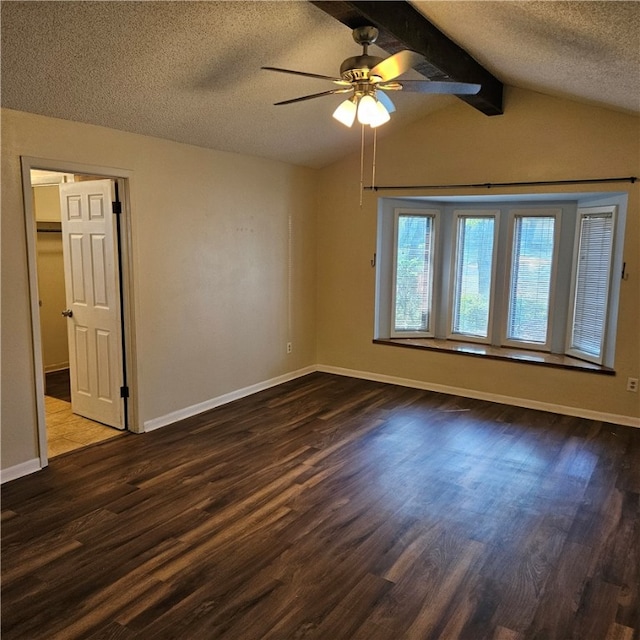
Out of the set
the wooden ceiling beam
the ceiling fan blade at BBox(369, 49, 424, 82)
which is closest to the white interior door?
the wooden ceiling beam

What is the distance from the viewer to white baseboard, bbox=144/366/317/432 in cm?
425

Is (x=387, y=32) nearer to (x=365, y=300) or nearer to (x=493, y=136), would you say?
(x=493, y=136)

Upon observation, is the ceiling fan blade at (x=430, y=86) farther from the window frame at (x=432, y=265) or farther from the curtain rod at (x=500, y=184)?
the window frame at (x=432, y=265)

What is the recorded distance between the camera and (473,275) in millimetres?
5711

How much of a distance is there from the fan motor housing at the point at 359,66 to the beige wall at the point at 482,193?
265cm

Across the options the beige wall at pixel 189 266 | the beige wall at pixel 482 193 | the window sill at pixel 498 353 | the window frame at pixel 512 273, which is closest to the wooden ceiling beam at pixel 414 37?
the beige wall at pixel 482 193

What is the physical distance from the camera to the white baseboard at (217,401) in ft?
13.9

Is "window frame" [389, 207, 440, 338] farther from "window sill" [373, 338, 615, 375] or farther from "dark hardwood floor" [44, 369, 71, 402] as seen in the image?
"dark hardwood floor" [44, 369, 71, 402]

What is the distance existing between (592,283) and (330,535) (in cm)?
357

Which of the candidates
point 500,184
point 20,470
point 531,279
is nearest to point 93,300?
point 20,470

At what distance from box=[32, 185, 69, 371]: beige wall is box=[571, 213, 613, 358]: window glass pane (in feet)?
18.6

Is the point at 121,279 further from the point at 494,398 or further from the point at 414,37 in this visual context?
the point at 494,398

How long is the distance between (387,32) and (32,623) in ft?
10.8

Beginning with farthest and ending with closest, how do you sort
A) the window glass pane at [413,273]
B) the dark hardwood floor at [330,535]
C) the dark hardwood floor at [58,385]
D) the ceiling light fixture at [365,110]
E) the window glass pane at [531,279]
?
the window glass pane at [413,273] < the window glass pane at [531,279] < the dark hardwood floor at [58,385] < the ceiling light fixture at [365,110] < the dark hardwood floor at [330,535]
